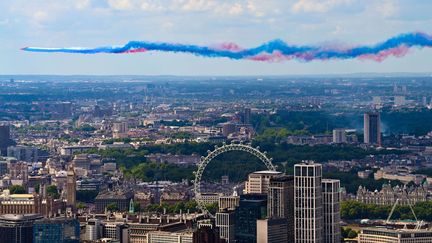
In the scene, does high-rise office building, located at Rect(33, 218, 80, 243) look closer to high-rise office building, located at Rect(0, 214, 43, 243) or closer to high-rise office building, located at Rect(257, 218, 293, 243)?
high-rise office building, located at Rect(0, 214, 43, 243)

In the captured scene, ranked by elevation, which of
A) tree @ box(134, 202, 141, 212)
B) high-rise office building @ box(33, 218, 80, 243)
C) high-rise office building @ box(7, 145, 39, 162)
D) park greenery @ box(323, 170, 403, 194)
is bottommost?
high-rise office building @ box(7, 145, 39, 162)

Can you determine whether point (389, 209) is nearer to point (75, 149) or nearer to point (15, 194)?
point (15, 194)

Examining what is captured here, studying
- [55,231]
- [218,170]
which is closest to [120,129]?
[218,170]

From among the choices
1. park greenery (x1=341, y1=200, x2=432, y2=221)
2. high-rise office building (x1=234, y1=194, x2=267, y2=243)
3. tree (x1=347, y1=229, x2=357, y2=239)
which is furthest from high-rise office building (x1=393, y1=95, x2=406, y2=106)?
high-rise office building (x1=234, y1=194, x2=267, y2=243)

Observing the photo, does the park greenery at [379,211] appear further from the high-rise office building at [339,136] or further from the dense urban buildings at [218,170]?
the high-rise office building at [339,136]

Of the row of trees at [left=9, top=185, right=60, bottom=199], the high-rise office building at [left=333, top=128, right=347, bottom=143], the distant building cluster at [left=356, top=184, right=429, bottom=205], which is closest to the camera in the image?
the distant building cluster at [left=356, top=184, right=429, bottom=205]

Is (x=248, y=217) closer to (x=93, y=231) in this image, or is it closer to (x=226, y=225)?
(x=226, y=225)

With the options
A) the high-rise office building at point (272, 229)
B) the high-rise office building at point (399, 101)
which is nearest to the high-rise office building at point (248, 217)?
the high-rise office building at point (272, 229)

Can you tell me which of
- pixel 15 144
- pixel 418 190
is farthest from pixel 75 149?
pixel 418 190
